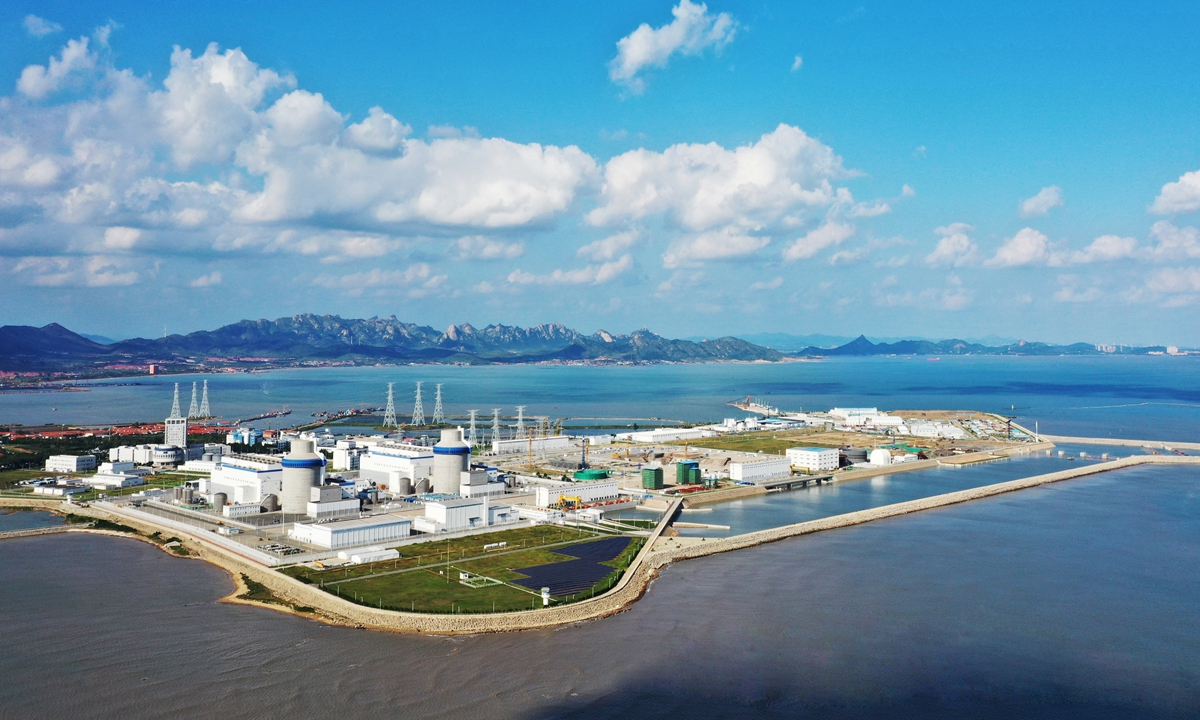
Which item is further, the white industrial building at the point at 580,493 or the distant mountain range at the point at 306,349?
the distant mountain range at the point at 306,349

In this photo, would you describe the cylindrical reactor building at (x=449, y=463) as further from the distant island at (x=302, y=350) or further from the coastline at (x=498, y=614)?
the distant island at (x=302, y=350)

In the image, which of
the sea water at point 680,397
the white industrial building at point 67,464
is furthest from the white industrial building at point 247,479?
the sea water at point 680,397

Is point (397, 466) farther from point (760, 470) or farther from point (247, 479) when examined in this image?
point (760, 470)

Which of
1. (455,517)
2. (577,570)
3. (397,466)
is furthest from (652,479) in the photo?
(577,570)

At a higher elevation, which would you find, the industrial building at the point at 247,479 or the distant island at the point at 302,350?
the distant island at the point at 302,350

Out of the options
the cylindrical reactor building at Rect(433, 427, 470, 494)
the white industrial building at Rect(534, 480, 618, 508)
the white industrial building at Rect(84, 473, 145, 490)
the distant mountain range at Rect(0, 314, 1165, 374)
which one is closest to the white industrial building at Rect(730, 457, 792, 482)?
the white industrial building at Rect(534, 480, 618, 508)

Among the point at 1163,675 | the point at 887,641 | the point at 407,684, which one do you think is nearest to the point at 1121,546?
the point at 1163,675

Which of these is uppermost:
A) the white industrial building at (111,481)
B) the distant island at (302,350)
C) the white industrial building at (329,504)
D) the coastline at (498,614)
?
the distant island at (302,350)
